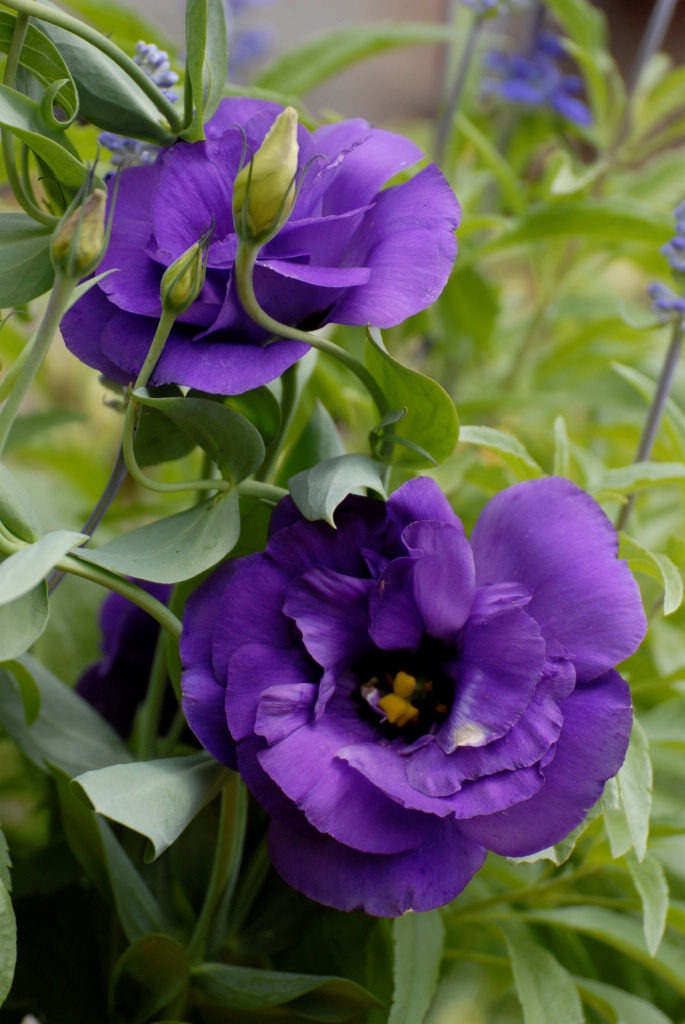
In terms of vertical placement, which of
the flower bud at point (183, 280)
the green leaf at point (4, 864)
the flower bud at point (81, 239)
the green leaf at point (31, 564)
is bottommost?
the green leaf at point (4, 864)

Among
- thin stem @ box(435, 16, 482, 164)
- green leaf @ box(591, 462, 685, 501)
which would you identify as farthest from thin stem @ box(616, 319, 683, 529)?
thin stem @ box(435, 16, 482, 164)

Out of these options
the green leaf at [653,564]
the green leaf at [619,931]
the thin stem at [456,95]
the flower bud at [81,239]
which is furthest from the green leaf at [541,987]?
the thin stem at [456,95]

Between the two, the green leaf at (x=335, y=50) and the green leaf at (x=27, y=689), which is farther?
the green leaf at (x=335, y=50)

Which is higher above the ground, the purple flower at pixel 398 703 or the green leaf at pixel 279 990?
the purple flower at pixel 398 703

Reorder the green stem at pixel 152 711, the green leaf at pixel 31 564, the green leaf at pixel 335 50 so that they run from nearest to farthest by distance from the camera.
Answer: the green leaf at pixel 31 564
the green stem at pixel 152 711
the green leaf at pixel 335 50

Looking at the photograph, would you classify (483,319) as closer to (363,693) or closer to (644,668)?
(644,668)

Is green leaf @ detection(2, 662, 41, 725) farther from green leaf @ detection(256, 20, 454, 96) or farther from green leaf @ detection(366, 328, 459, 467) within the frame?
green leaf @ detection(256, 20, 454, 96)

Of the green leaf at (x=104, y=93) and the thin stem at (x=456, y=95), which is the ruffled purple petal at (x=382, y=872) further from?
the thin stem at (x=456, y=95)
